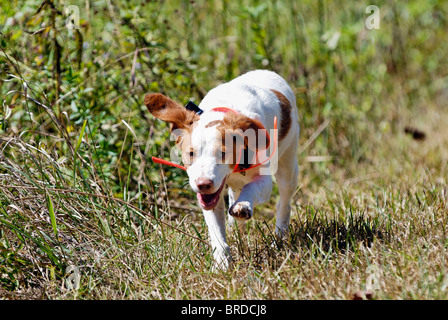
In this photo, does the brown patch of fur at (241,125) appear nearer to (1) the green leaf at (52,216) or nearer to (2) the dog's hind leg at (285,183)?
(2) the dog's hind leg at (285,183)

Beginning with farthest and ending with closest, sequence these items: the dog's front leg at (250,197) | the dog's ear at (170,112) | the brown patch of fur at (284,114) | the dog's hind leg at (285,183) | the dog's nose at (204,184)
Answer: the dog's hind leg at (285,183), the brown patch of fur at (284,114), the dog's ear at (170,112), the dog's front leg at (250,197), the dog's nose at (204,184)

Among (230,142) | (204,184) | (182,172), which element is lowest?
(182,172)

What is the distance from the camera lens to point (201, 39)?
16.8 feet

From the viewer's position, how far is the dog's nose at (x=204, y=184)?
2.62 meters

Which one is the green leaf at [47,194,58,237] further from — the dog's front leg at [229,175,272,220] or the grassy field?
the dog's front leg at [229,175,272,220]

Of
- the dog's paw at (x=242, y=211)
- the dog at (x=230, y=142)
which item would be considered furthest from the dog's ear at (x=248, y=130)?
the dog's paw at (x=242, y=211)

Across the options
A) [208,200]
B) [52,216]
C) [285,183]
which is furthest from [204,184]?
[285,183]

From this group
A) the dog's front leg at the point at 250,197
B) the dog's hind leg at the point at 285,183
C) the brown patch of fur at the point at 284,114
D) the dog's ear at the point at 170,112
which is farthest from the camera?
the dog's hind leg at the point at 285,183

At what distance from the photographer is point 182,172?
13.5ft

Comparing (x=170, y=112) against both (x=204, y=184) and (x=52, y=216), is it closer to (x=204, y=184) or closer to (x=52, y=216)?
(x=204, y=184)

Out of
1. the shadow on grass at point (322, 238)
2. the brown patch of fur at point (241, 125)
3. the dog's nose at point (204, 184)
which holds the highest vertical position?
the brown patch of fur at point (241, 125)

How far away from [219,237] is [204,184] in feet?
1.74

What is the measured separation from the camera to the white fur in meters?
2.73
